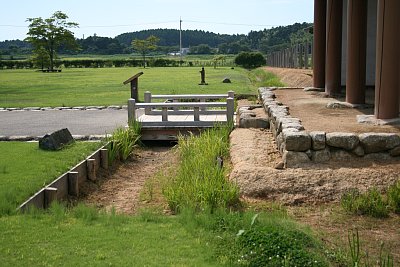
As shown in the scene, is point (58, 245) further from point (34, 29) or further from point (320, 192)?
point (34, 29)

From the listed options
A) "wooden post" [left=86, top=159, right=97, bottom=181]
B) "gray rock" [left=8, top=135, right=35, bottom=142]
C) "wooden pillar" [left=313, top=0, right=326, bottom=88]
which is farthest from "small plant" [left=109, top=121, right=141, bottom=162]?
"wooden pillar" [left=313, top=0, right=326, bottom=88]

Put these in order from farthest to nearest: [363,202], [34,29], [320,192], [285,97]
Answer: [34,29] → [285,97] → [320,192] → [363,202]

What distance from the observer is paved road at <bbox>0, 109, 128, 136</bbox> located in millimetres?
14602

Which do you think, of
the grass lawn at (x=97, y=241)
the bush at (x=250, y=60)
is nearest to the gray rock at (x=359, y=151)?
the grass lawn at (x=97, y=241)

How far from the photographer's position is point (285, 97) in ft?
50.7

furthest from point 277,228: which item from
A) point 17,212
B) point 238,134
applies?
point 238,134

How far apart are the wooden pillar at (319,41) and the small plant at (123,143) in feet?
21.8

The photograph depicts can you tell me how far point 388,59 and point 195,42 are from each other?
563 feet

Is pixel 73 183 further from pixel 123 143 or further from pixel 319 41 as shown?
pixel 319 41

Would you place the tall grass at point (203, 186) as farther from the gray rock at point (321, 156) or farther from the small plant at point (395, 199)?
the small plant at point (395, 199)

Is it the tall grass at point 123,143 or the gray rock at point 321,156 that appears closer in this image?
the gray rock at point 321,156

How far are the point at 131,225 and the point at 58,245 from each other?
0.96 meters

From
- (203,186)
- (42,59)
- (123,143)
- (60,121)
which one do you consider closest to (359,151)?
(203,186)

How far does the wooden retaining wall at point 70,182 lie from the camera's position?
26.2 ft
